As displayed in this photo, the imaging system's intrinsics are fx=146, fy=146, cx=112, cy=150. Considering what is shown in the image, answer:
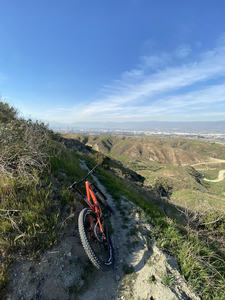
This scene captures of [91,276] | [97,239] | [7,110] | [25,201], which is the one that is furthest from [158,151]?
[25,201]

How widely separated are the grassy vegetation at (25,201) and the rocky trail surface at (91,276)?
311 millimetres

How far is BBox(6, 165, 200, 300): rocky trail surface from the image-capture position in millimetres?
3391

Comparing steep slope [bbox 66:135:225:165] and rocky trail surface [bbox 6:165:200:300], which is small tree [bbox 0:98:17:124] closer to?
rocky trail surface [bbox 6:165:200:300]

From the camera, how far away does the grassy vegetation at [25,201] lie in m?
3.61

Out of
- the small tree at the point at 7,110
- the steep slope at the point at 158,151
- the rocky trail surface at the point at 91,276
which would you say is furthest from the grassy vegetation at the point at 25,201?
the steep slope at the point at 158,151

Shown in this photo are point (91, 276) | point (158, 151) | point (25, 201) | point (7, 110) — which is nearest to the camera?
point (91, 276)

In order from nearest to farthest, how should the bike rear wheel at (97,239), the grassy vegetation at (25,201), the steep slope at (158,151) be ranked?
the grassy vegetation at (25,201) → the bike rear wheel at (97,239) → the steep slope at (158,151)

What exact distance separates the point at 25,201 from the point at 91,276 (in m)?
2.81

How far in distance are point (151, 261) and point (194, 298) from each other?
125 centimetres

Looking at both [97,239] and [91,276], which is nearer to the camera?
[91,276]

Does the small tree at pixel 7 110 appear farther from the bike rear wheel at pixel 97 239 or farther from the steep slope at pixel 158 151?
the steep slope at pixel 158 151

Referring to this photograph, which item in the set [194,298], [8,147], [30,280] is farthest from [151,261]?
[8,147]

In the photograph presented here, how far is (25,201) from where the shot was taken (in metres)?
4.30

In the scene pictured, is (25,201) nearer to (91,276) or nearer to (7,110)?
(91,276)
